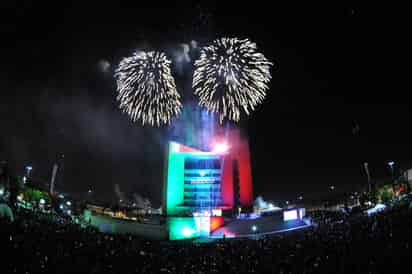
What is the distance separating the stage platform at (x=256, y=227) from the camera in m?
49.7

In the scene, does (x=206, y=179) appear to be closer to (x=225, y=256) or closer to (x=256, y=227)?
(x=256, y=227)

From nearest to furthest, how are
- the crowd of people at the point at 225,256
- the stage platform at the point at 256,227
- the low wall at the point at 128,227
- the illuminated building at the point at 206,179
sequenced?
the crowd of people at the point at 225,256 → the stage platform at the point at 256,227 → the low wall at the point at 128,227 → the illuminated building at the point at 206,179

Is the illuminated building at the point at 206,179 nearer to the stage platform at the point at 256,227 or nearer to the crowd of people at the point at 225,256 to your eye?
the stage platform at the point at 256,227

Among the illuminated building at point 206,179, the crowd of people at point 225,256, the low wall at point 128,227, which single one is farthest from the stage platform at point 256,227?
the illuminated building at point 206,179

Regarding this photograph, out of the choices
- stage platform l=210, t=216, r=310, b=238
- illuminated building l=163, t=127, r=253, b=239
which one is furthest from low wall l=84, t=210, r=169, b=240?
illuminated building l=163, t=127, r=253, b=239

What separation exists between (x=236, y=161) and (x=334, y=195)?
3168 centimetres

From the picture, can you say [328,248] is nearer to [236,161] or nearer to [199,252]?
[199,252]

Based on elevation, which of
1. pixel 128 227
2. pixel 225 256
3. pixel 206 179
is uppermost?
pixel 206 179

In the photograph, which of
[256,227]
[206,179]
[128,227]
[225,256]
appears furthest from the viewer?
[206,179]

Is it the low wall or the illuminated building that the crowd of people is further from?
the illuminated building

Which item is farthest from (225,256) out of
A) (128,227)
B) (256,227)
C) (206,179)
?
(206,179)

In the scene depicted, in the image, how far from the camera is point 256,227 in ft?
172

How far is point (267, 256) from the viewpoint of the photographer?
69.7 feet

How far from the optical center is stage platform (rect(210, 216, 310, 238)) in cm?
4966
